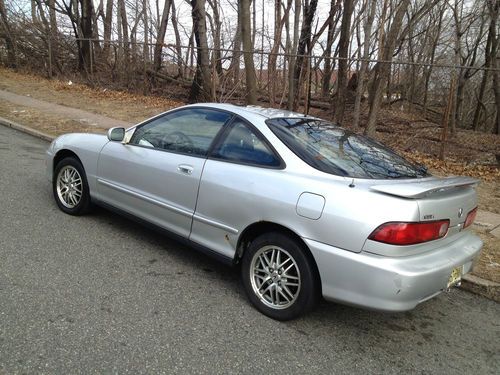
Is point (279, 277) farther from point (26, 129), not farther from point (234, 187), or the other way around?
point (26, 129)

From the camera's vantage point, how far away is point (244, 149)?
3.66 metres

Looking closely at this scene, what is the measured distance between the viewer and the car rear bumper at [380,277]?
2.81m

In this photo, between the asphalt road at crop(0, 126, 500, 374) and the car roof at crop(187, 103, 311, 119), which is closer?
the asphalt road at crop(0, 126, 500, 374)

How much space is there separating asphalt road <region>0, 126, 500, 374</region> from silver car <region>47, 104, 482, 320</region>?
304mm

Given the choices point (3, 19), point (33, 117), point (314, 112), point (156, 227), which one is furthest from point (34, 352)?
point (3, 19)

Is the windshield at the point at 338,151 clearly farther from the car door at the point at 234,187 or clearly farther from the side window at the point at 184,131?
the side window at the point at 184,131

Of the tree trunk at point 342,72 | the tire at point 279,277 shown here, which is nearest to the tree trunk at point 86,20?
the tree trunk at point 342,72

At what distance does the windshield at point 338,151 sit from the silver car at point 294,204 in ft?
0.05

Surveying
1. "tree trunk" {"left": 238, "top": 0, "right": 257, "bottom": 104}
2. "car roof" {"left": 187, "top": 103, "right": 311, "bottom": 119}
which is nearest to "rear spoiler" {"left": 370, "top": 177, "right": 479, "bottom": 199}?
"car roof" {"left": 187, "top": 103, "right": 311, "bottom": 119}

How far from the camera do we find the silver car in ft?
9.39

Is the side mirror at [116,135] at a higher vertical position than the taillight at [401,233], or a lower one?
higher

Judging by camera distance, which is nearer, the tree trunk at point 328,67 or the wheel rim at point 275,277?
the wheel rim at point 275,277

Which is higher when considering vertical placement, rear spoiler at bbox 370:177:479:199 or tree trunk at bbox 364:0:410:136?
tree trunk at bbox 364:0:410:136

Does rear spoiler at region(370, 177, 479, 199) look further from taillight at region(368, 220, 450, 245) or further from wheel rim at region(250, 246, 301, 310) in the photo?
wheel rim at region(250, 246, 301, 310)
